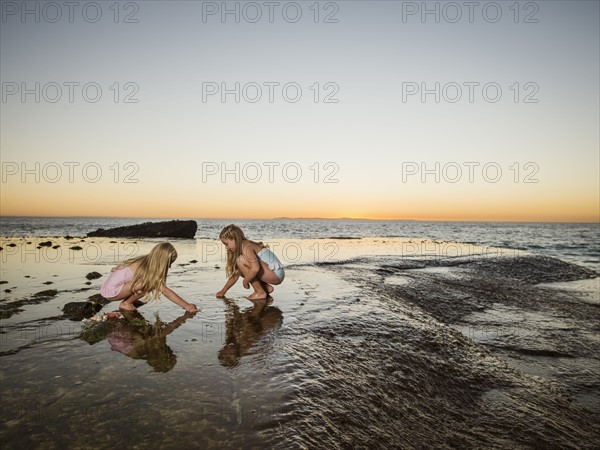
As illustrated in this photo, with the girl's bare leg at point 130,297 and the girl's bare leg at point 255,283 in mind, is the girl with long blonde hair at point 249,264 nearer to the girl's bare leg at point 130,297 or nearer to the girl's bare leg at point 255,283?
the girl's bare leg at point 255,283

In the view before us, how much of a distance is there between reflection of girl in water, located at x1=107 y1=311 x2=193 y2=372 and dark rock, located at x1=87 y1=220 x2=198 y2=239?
108 feet

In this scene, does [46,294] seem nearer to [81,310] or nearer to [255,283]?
[81,310]

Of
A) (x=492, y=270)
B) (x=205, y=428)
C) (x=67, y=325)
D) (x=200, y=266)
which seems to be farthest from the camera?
(x=492, y=270)

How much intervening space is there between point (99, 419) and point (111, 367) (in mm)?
1294

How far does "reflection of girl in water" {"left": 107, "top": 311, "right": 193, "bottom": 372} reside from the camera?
15.8 feet

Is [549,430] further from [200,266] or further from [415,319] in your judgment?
[200,266]

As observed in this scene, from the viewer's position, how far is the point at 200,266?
15.1m

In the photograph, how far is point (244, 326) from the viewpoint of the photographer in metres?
6.44

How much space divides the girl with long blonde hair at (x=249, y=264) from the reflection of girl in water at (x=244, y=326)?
522 mm

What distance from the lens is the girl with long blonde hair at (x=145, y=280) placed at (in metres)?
7.36

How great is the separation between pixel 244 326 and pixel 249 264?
92.8 inches

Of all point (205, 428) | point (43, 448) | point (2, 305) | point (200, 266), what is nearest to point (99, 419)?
point (43, 448)

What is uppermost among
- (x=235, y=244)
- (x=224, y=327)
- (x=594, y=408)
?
(x=235, y=244)

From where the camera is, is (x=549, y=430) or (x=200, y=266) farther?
(x=200, y=266)
